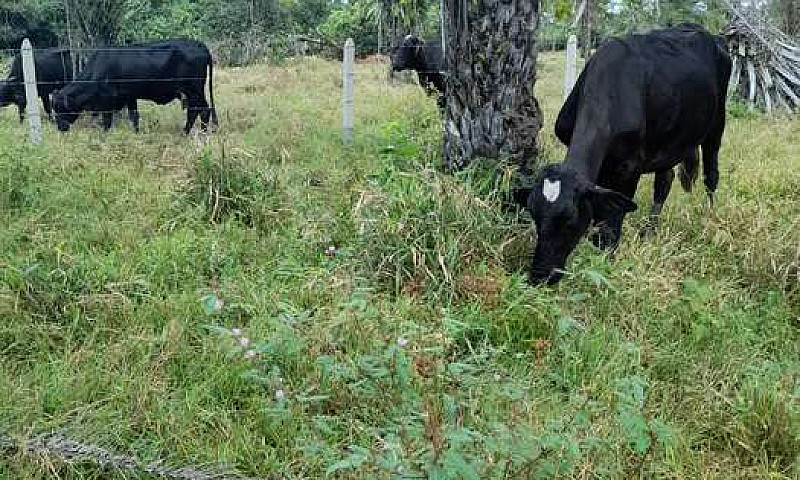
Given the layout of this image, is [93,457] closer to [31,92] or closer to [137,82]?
[31,92]

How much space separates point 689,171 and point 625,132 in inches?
64.5

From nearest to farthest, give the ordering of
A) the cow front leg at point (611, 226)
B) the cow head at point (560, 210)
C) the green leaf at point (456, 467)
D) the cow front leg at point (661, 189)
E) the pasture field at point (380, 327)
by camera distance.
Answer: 1. the green leaf at point (456, 467)
2. the pasture field at point (380, 327)
3. the cow head at point (560, 210)
4. the cow front leg at point (611, 226)
5. the cow front leg at point (661, 189)

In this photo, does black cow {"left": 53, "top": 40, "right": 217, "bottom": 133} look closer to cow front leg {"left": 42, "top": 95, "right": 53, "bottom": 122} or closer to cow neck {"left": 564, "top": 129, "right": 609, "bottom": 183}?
cow front leg {"left": 42, "top": 95, "right": 53, "bottom": 122}

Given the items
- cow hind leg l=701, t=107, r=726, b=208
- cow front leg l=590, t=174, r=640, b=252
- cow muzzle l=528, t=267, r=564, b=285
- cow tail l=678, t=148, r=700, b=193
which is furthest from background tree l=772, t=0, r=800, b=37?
cow muzzle l=528, t=267, r=564, b=285

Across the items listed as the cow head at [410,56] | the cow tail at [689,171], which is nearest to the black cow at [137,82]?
the cow head at [410,56]

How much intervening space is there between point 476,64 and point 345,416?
2722 millimetres

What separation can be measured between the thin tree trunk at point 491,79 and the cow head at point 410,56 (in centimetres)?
512

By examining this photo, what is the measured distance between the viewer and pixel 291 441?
267 cm

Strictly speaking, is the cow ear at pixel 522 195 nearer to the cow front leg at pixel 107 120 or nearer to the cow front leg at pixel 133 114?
the cow front leg at pixel 133 114

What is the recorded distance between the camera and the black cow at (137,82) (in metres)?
9.04

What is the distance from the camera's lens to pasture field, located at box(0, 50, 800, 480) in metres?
2.58

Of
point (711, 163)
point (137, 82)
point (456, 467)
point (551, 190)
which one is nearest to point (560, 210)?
point (551, 190)

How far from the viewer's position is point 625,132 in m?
4.46

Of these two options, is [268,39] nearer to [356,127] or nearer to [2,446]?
[356,127]
